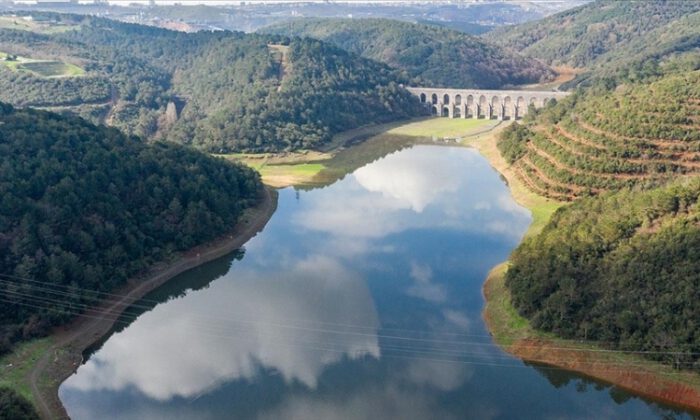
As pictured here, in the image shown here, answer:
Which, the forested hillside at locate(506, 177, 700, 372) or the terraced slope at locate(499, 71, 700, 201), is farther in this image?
the terraced slope at locate(499, 71, 700, 201)

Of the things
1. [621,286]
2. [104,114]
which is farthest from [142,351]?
[104,114]

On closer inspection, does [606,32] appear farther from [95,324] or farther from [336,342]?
[95,324]

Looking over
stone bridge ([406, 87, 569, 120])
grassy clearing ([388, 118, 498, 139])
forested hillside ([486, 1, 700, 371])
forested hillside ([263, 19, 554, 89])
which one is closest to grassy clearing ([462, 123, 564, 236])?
forested hillside ([486, 1, 700, 371])

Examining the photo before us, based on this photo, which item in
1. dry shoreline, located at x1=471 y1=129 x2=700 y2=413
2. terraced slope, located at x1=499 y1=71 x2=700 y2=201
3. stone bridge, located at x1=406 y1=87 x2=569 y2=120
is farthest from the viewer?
stone bridge, located at x1=406 y1=87 x2=569 y2=120

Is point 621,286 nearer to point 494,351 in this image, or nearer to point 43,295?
point 494,351

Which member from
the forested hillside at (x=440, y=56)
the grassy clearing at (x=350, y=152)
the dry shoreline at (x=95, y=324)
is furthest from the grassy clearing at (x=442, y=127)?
the dry shoreline at (x=95, y=324)

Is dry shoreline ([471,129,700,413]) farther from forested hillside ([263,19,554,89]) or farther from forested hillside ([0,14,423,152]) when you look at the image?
forested hillside ([263,19,554,89])

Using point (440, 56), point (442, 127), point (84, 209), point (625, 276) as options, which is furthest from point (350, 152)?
point (440, 56)
